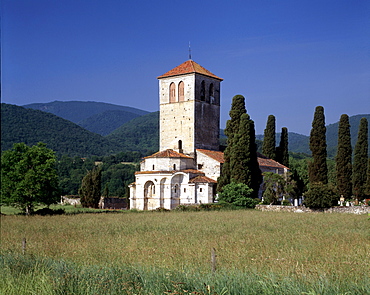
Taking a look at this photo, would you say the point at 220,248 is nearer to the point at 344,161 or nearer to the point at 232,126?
the point at 232,126

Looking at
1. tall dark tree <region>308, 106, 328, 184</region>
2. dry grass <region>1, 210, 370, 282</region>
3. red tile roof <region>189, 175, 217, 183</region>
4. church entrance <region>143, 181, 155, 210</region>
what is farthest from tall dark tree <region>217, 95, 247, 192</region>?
dry grass <region>1, 210, 370, 282</region>

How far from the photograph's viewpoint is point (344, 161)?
4878 cm

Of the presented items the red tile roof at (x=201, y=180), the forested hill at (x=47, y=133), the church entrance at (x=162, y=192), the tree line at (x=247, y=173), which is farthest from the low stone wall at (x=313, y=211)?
the forested hill at (x=47, y=133)

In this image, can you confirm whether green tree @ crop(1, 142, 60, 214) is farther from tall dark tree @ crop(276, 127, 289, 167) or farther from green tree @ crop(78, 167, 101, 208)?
tall dark tree @ crop(276, 127, 289, 167)

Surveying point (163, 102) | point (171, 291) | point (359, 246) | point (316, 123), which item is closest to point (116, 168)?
point (163, 102)

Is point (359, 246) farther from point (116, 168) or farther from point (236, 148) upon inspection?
point (116, 168)

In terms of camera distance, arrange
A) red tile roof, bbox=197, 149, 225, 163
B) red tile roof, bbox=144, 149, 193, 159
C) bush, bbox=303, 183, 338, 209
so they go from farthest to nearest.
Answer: red tile roof, bbox=197, 149, 225, 163, red tile roof, bbox=144, 149, 193, 159, bush, bbox=303, 183, 338, 209

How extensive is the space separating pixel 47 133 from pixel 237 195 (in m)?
127

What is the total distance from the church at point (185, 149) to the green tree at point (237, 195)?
265 cm

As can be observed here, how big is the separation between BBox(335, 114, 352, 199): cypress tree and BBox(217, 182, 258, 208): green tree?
424 inches

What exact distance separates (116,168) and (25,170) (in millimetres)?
65329

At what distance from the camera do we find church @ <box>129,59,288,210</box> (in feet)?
149

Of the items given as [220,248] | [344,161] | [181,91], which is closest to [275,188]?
[344,161]

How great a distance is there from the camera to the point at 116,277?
31.5ft
